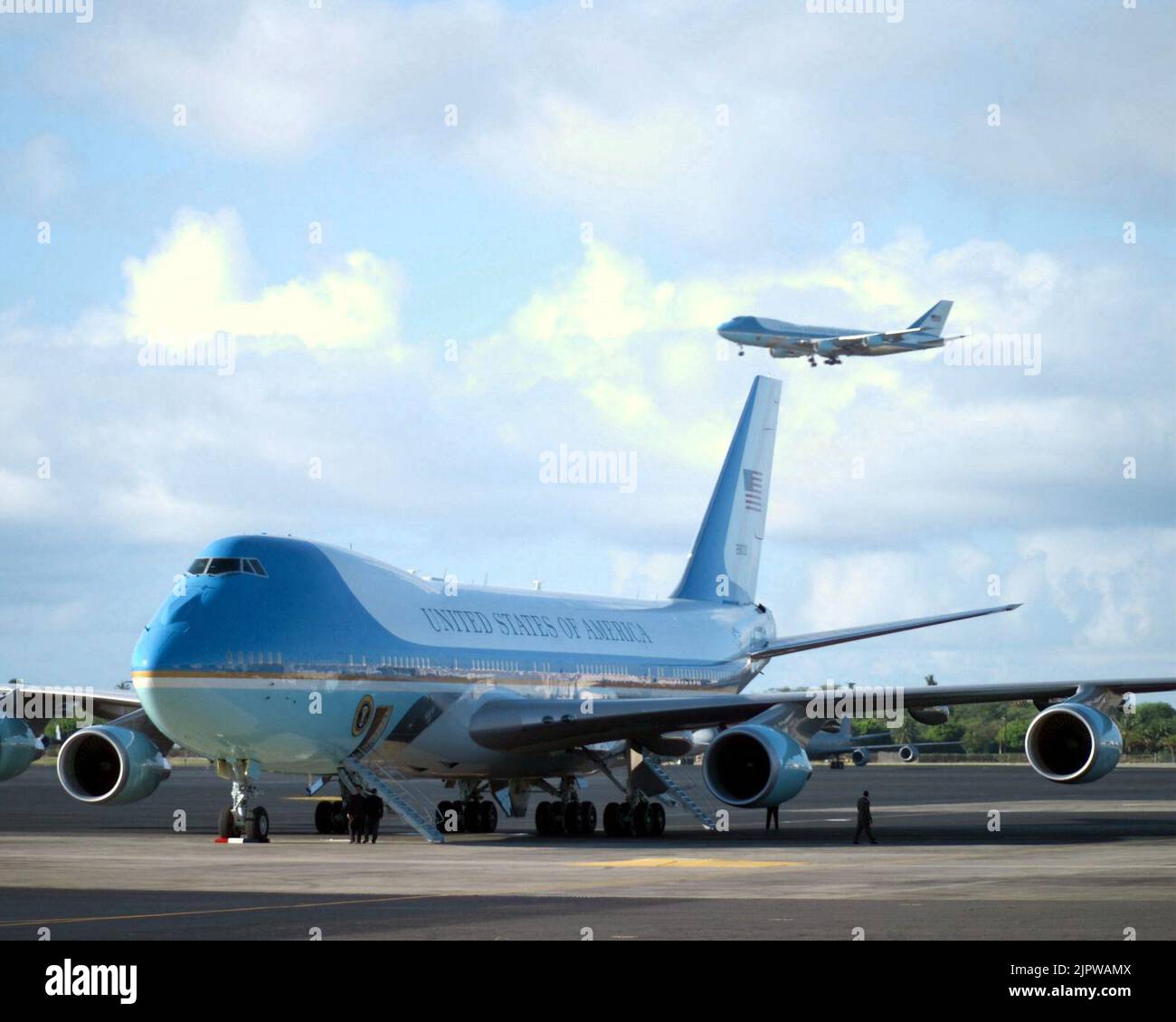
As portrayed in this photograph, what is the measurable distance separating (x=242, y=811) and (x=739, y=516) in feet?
67.9

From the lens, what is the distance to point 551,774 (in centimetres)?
3584

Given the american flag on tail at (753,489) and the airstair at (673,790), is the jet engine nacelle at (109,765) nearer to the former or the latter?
the airstair at (673,790)

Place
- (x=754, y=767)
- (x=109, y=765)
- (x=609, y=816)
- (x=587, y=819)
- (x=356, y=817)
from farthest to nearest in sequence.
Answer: (x=587, y=819)
(x=609, y=816)
(x=109, y=765)
(x=754, y=767)
(x=356, y=817)

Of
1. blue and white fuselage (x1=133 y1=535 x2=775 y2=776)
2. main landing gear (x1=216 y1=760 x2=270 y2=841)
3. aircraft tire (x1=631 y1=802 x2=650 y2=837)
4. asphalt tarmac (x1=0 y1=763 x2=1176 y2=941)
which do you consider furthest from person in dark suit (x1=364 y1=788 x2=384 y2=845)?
aircraft tire (x1=631 y1=802 x2=650 y2=837)

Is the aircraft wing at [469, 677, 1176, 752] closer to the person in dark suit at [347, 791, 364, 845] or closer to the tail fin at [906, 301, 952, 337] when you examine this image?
the person in dark suit at [347, 791, 364, 845]

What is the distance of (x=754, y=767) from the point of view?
104 feet

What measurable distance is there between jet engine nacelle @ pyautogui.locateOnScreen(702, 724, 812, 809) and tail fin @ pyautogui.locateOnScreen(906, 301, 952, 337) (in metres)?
52.6

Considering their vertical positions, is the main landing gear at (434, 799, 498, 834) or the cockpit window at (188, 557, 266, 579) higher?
the cockpit window at (188, 557, 266, 579)

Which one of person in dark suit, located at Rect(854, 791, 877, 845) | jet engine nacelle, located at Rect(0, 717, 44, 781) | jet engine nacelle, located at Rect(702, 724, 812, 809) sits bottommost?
person in dark suit, located at Rect(854, 791, 877, 845)

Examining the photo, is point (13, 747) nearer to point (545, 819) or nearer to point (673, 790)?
point (545, 819)

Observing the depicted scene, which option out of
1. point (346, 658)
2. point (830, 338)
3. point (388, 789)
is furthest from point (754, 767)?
point (830, 338)

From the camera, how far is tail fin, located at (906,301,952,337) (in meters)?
81.8

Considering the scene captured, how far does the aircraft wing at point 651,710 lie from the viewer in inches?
1246
